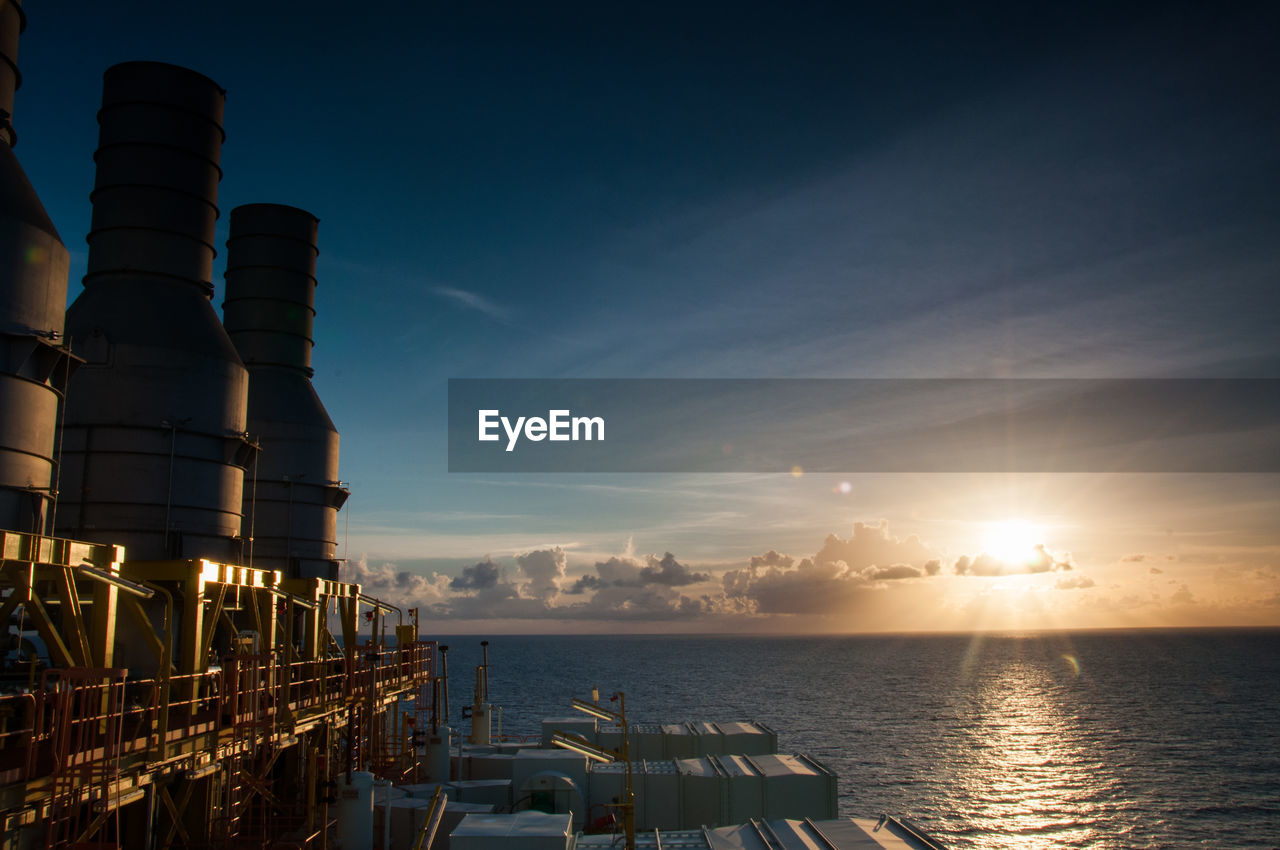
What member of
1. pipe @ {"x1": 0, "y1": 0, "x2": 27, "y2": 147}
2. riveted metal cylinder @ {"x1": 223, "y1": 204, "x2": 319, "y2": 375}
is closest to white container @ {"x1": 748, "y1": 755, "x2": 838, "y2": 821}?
riveted metal cylinder @ {"x1": 223, "y1": 204, "x2": 319, "y2": 375}

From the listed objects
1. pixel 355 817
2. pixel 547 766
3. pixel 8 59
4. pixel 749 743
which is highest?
pixel 8 59

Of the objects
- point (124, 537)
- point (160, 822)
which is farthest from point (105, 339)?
point (160, 822)

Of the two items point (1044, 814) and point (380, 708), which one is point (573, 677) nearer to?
point (1044, 814)

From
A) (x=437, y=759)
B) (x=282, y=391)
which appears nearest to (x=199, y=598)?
(x=437, y=759)

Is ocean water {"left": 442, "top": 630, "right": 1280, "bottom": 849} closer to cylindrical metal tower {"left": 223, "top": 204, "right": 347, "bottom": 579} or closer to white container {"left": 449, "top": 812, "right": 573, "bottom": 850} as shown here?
white container {"left": 449, "top": 812, "right": 573, "bottom": 850}

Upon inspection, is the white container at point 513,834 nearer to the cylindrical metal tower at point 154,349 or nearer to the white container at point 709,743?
the cylindrical metal tower at point 154,349

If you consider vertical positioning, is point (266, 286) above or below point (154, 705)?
above

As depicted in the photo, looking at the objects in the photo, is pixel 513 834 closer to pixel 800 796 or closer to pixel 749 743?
pixel 800 796
